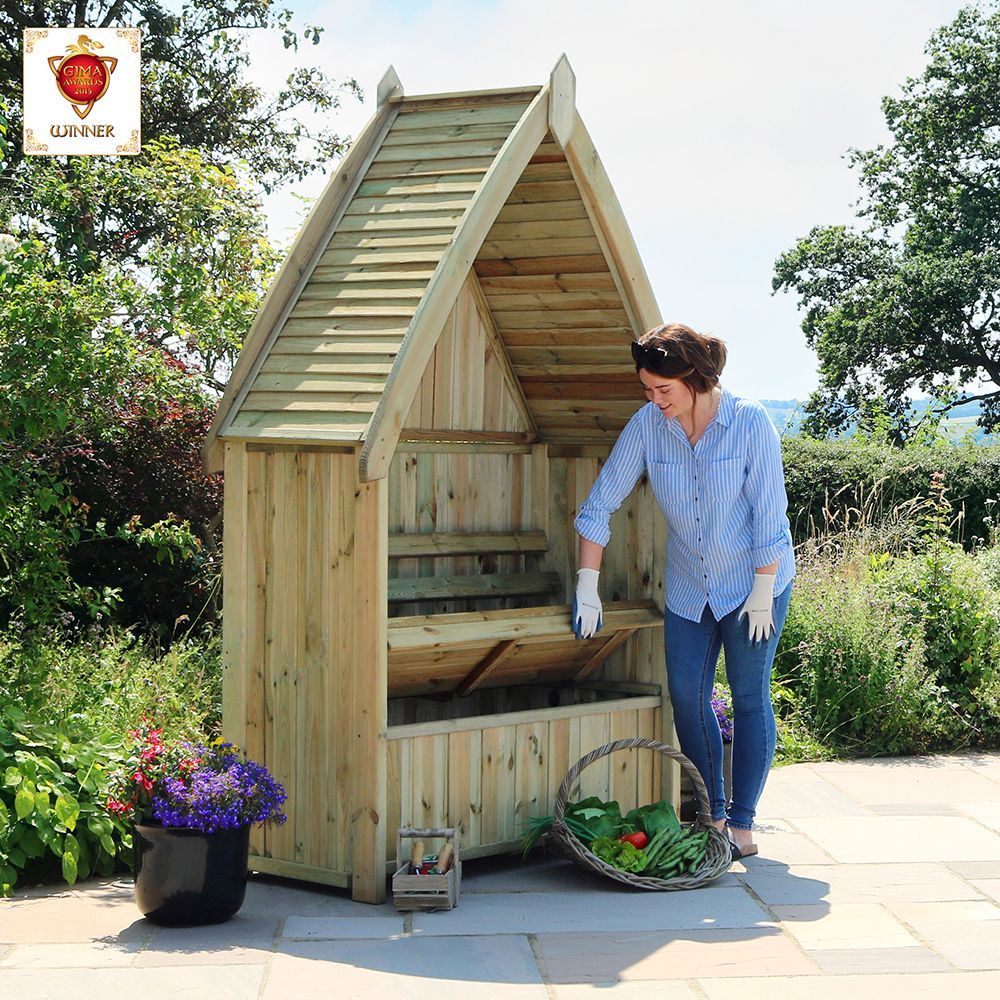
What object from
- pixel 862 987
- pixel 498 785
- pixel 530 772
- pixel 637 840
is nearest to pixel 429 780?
pixel 498 785

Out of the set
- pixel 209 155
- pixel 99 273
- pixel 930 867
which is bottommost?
pixel 930 867

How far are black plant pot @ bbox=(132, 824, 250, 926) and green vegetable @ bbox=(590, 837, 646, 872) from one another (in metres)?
1.23

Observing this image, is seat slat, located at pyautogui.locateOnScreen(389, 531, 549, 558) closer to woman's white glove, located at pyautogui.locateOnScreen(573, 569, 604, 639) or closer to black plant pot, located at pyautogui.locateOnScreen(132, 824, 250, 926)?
woman's white glove, located at pyautogui.locateOnScreen(573, 569, 604, 639)

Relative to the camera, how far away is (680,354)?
4.68 meters

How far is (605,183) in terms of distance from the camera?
16.1ft

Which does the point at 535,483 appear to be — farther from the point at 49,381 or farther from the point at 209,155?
the point at 209,155

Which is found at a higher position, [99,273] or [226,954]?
[99,273]

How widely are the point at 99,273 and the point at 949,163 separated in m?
21.5

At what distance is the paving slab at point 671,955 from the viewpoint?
379cm

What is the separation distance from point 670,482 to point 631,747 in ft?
3.14

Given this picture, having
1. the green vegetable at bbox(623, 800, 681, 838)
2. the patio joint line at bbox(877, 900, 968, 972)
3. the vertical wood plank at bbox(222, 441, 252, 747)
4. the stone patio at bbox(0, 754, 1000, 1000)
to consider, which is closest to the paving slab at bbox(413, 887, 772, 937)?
the stone patio at bbox(0, 754, 1000, 1000)

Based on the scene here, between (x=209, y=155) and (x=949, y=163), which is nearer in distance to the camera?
(x=209, y=155)

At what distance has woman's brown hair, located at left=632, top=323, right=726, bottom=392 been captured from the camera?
4676 mm

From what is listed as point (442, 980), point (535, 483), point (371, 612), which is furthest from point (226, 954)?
point (535, 483)
